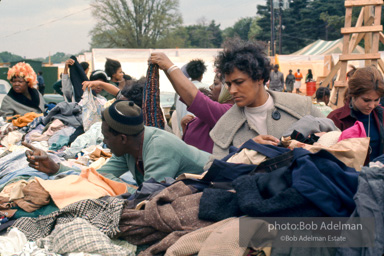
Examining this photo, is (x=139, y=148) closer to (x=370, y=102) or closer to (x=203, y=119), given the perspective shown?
(x=203, y=119)

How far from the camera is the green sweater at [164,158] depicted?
3.19 m

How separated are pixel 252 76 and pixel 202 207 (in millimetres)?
1326

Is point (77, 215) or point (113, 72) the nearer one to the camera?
point (77, 215)

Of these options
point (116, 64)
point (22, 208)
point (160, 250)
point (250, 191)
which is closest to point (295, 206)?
point (250, 191)

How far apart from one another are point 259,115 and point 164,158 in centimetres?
76

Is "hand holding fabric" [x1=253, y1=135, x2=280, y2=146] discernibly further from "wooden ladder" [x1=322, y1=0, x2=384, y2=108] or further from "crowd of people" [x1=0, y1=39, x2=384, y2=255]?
"wooden ladder" [x1=322, y1=0, x2=384, y2=108]

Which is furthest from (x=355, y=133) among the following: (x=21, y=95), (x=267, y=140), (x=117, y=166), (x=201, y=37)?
(x=201, y=37)

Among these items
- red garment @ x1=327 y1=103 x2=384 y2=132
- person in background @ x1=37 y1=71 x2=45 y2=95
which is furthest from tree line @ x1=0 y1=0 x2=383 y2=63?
red garment @ x1=327 y1=103 x2=384 y2=132

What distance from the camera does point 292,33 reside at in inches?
2539

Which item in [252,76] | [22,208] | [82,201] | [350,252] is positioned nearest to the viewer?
[350,252]

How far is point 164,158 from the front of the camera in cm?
325

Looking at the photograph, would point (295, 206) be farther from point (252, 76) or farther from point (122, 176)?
point (122, 176)

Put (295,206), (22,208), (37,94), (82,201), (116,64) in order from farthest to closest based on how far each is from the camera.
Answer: (37,94) → (116,64) → (22,208) → (82,201) → (295,206)

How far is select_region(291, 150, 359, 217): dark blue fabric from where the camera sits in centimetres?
Answer: 195
